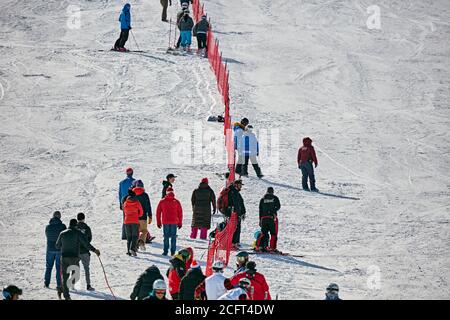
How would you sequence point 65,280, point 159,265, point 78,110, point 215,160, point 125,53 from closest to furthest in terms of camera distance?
1. point 65,280
2. point 159,265
3. point 215,160
4. point 78,110
5. point 125,53

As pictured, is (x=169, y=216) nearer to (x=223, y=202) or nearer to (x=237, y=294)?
(x=223, y=202)

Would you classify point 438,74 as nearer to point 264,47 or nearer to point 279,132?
point 264,47

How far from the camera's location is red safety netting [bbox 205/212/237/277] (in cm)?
1838

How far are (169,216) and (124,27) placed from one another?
618 inches

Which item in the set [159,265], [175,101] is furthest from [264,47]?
[159,265]

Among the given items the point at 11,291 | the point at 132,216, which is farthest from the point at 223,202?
the point at 11,291

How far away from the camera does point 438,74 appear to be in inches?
1373

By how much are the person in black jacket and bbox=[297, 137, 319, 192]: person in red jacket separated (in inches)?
336

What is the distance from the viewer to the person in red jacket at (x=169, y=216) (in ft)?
62.4

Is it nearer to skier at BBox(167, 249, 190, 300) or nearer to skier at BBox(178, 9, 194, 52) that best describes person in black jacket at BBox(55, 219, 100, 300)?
skier at BBox(167, 249, 190, 300)

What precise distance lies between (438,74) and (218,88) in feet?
24.7

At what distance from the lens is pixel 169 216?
62.5 ft

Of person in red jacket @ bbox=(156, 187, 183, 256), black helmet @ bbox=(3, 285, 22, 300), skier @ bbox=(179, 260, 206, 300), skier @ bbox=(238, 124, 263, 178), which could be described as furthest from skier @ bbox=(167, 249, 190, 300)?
skier @ bbox=(238, 124, 263, 178)
